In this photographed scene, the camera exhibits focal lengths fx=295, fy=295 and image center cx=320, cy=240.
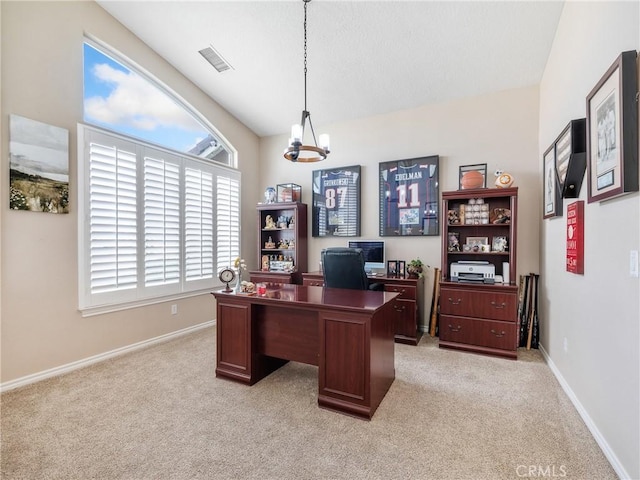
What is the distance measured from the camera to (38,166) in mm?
2619

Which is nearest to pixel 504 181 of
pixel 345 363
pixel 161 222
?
pixel 345 363

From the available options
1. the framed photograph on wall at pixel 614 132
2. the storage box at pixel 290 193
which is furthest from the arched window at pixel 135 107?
the framed photograph on wall at pixel 614 132

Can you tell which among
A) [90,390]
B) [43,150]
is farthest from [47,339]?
[43,150]

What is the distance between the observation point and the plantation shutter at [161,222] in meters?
3.51

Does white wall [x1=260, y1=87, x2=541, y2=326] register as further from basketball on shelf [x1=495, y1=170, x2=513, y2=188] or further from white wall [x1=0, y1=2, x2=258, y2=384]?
white wall [x1=0, y1=2, x2=258, y2=384]

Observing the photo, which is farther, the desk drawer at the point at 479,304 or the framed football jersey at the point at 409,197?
the framed football jersey at the point at 409,197

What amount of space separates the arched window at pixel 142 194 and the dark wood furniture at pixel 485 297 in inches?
127

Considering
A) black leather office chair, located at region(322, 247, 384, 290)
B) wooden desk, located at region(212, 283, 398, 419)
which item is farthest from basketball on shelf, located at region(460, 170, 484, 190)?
wooden desk, located at region(212, 283, 398, 419)

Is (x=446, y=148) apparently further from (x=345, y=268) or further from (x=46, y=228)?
(x=46, y=228)

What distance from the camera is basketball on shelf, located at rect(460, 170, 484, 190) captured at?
11.4 ft

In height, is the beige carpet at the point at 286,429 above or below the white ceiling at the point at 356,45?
below

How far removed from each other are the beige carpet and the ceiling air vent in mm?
3556

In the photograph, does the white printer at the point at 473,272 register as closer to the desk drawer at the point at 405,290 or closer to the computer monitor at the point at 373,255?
the desk drawer at the point at 405,290

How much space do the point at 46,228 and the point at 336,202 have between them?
11.2 ft
